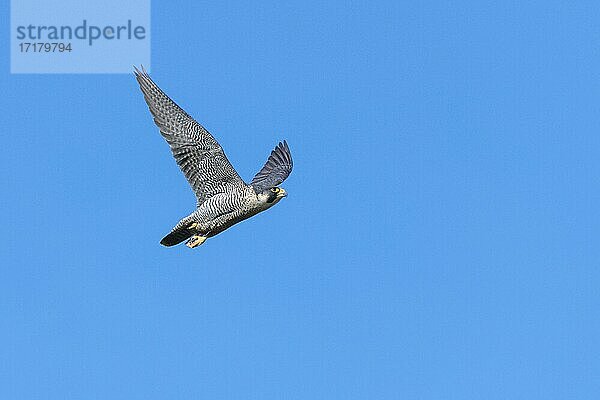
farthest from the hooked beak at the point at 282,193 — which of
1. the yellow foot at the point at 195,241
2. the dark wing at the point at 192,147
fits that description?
the yellow foot at the point at 195,241

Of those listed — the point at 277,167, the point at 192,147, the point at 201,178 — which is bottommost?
the point at 201,178

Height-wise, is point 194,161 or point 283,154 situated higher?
point 283,154

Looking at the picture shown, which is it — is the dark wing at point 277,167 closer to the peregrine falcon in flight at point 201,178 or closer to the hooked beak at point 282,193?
the peregrine falcon in flight at point 201,178

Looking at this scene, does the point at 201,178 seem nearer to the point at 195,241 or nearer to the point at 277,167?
the point at 195,241

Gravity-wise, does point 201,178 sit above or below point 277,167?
below

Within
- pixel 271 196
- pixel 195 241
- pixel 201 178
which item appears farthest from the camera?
pixel 201 178

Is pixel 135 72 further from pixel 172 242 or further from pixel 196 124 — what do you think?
pixel 172 242

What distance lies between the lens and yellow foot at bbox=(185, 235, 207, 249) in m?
22.4

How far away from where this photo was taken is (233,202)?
72.8 ft

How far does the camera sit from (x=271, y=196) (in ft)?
71.8

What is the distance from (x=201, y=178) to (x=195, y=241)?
152 centimetres

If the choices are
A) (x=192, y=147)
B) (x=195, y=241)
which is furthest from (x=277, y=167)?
(x=195, y=241)

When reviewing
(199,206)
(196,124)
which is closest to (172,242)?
(199,206)

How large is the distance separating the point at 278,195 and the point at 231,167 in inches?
63.4
